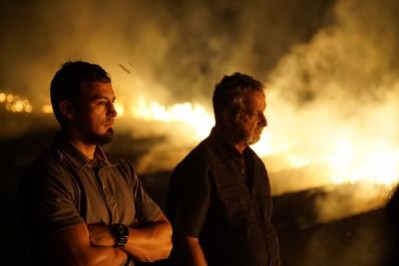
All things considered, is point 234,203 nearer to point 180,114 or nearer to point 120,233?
point 120,233

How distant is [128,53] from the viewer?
10.3 m

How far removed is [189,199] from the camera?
3.23 metres

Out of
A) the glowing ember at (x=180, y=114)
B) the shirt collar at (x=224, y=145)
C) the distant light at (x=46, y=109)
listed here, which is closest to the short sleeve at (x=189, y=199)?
the shirt collar at (x=224, y=145)

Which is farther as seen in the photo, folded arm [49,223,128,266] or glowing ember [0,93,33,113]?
glowing ember [0,93,33,113]

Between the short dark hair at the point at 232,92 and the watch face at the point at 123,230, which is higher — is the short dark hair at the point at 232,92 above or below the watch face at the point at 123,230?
above

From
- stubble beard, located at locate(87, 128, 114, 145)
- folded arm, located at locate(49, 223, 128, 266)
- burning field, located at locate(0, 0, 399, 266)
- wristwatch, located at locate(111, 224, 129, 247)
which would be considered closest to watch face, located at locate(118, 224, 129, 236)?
wristwatch, located at locate(111, 224, 129, 247)

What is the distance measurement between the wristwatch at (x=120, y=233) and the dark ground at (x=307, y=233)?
311cm

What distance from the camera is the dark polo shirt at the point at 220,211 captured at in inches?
125

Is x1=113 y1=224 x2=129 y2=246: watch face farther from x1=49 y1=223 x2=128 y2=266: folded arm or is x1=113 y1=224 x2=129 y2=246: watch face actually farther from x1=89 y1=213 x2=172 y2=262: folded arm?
x1=49 y1=223 x2=128 y2=266: folded arm

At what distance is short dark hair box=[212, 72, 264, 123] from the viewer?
3.64 metres

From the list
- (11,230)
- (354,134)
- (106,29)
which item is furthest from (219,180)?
(106,29)

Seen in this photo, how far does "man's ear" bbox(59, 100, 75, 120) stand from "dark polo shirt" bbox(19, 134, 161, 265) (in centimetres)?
13

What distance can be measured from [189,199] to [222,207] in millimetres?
233

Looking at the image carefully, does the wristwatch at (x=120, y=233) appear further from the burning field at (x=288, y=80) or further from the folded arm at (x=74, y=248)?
the burning field at (x=288, y=80)
